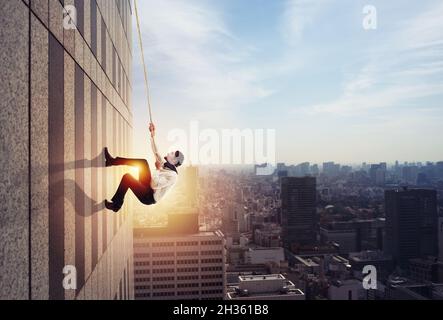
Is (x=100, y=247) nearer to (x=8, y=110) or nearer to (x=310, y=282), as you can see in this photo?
(x=8, y=110)

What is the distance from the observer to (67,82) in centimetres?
407

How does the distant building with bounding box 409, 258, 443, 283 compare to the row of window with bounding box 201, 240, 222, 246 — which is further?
the distant building with bounding box 409, 258, 443, 283

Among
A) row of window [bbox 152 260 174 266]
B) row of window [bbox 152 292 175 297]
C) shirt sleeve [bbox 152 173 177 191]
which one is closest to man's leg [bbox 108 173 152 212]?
shirt sleeve [bbox 152 173 177 191]

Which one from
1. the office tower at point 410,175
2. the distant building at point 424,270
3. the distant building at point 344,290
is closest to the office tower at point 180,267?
the distant building at point 344,290

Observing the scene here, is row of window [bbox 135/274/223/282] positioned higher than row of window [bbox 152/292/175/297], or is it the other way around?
row of window [bbox 135/274/223/282]

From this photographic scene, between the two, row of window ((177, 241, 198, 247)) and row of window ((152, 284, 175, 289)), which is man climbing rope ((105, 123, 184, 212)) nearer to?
row of window ((177, 241, 198, 247))

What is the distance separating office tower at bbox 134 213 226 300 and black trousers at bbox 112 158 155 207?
48617 mm

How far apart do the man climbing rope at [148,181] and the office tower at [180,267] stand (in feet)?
159

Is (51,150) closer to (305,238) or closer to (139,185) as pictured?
(139,185)

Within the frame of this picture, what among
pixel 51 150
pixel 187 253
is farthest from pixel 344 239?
pixel 51 150

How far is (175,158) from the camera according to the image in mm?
6008

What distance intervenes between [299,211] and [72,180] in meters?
108

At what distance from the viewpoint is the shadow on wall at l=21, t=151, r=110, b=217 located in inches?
125

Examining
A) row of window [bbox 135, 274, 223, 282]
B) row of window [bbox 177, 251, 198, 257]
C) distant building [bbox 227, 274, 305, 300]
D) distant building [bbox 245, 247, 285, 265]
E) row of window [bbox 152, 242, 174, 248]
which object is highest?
row of window [bbox 152, 242, 174, 248]
